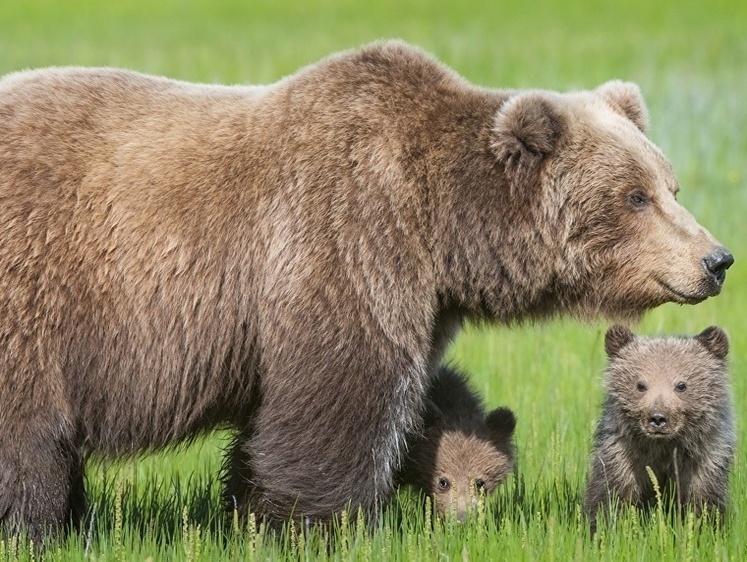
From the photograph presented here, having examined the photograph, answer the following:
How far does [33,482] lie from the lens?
5.64m

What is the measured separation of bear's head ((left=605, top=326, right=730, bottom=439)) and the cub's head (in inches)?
11.7

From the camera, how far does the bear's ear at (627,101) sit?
6.59 m

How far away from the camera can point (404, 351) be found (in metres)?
5.79

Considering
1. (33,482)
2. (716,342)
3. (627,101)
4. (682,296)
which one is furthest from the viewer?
(627,101)

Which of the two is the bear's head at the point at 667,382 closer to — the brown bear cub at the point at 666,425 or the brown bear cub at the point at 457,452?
the brown bear cub at the point at 666,425

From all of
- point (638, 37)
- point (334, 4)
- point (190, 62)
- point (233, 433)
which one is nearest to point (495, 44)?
point (638, 37)

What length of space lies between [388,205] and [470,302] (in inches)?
27.3

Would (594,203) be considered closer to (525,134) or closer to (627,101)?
(525,134)

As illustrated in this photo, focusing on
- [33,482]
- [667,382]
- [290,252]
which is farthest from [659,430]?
[33,482]

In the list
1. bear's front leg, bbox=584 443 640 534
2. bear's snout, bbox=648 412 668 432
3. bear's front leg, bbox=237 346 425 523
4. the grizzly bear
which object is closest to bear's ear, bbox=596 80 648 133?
the grizzly bear

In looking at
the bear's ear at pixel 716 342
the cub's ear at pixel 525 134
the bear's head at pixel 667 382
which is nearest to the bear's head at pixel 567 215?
the cub's ear at pixel 525 134

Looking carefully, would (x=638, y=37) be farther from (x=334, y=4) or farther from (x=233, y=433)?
(x=233, y=433)

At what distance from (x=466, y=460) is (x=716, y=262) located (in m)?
1.93

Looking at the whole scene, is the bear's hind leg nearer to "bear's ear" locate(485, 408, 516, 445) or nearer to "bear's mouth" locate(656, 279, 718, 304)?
"bear's ear" locate(485, 408, 516, 445)
